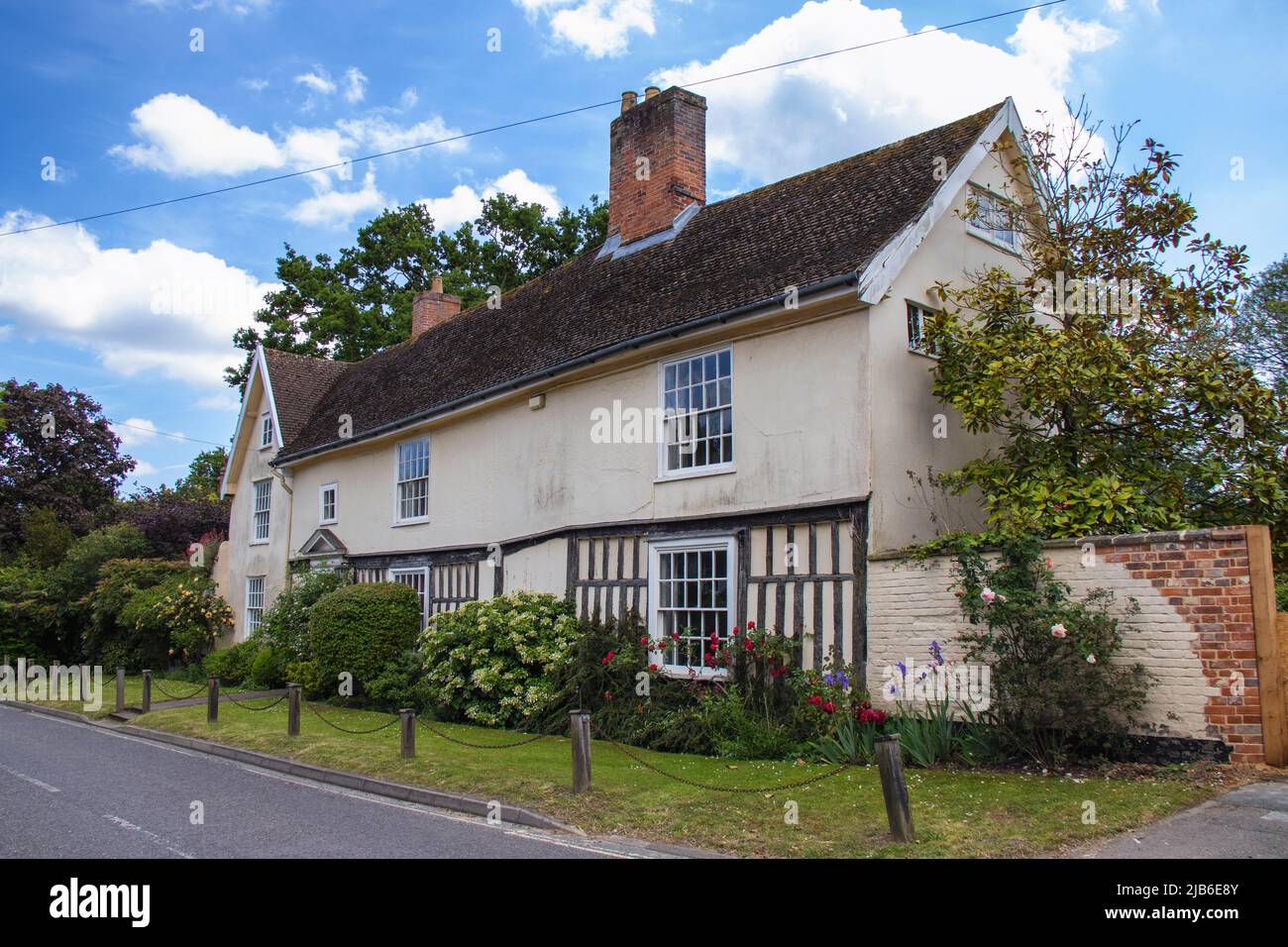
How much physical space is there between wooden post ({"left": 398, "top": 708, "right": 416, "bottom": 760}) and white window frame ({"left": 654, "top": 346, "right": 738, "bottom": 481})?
15.8 feet

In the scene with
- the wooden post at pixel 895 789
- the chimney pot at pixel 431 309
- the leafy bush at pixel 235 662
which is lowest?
the leafy bush at pixel 235 662

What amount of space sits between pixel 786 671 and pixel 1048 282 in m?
6.90

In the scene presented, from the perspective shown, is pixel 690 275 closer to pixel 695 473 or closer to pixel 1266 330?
pixel 695 473

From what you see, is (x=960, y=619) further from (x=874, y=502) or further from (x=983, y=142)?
(x=983, y=142)

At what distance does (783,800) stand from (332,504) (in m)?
16.9

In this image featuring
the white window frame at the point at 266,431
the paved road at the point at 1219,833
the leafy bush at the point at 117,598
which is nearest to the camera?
the paved road at the point at 1219,833

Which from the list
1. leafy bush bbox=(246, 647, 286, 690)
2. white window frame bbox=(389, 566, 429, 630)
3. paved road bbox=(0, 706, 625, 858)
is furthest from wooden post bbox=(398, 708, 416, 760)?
leafy bush bbox=(246, 647, 286, 690)

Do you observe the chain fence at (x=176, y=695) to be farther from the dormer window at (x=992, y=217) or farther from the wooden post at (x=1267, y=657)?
the wooden post at (x=1267, y=657)

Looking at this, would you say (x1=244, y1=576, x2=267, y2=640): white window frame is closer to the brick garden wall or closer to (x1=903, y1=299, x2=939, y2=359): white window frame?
(x1=903, y1=299, x2=939, y2=359): white window frame

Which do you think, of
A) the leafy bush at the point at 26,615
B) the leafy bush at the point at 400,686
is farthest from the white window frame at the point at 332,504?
the leafy bush at the point at 26,615

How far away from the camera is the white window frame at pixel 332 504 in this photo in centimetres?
2239

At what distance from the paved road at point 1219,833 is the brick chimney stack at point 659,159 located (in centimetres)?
1268

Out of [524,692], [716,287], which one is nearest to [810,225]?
[716,287]
